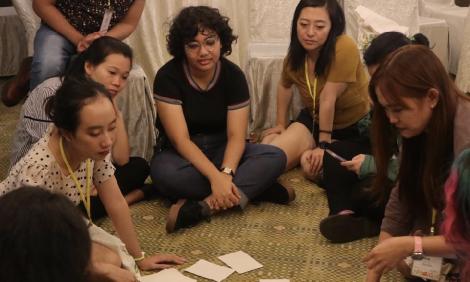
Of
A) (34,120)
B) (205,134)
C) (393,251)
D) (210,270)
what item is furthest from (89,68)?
(393,251)

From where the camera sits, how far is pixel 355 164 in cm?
228

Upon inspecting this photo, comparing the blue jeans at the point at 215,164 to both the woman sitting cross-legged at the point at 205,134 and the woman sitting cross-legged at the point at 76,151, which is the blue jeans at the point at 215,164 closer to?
the woman sitting cross-legged at the point at 205,134

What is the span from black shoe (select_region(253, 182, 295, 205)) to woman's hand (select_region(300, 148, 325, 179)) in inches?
7.8

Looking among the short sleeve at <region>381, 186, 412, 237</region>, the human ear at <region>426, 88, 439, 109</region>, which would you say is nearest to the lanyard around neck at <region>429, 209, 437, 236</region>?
the short sleeve at <region>381, 186, 412, 237</region>

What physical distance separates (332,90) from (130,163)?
3.08 feet

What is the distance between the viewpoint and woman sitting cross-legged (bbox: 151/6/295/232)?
239 centimetres

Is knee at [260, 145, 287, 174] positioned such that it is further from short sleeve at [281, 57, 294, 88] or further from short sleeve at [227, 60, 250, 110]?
short sleeve at [281, 57, 294, 88]

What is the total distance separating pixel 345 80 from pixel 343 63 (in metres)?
0.08

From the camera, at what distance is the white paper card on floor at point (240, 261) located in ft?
6.66

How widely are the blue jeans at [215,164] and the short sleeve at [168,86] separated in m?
0.20

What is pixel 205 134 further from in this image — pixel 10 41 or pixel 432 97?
pixel 10 41

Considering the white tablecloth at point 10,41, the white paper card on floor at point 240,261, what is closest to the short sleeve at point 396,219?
the white paper card on floor at point 240,261

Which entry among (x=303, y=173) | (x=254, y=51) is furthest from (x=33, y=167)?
(x=254, y=51)

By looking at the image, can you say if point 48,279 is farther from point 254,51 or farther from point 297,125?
point 254,51
